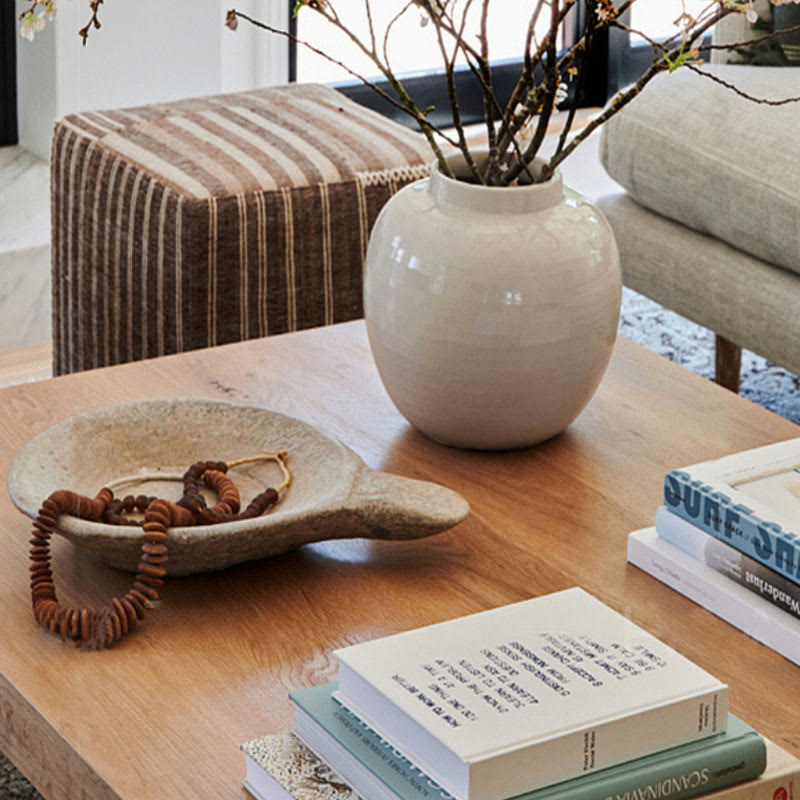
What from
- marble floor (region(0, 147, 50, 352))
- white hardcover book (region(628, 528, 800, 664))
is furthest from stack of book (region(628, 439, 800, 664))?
marble floor (region(0, 147, 50, 352))

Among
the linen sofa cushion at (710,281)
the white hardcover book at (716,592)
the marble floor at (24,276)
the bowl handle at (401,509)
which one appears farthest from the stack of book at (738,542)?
the marble floor at (24,276)

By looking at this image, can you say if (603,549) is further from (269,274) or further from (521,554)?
(269,274)

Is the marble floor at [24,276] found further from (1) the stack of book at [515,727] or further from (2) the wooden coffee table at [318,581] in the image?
(1) the stack of book at [515,727]

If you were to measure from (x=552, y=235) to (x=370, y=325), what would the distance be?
181 mm

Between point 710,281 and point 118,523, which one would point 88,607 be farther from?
point 710,281

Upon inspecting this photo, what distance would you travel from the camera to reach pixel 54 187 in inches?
80.4

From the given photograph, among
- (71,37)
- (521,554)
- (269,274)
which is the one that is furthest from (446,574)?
(71,37)

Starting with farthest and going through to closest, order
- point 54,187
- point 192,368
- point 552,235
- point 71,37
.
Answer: point 71,37 → point 54,187 → point 192,368 → point 552,235

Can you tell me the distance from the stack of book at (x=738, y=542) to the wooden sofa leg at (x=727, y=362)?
1.04 metres

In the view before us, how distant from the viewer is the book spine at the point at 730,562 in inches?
37.6

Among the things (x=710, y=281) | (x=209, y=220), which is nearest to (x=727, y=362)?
(x=710, y=281)

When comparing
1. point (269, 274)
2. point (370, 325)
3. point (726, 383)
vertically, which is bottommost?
point (726, 383)

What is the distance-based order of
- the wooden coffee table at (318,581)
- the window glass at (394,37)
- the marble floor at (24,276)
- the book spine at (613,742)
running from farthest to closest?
the window glass at (394,37)
the marble floor at (24,276)
the wooden coffee table at (318,581)
the book spine at (613,742)

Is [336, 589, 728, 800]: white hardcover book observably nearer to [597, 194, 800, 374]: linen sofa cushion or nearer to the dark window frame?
[597, 194, 800, 374]: linen sofa cushion
